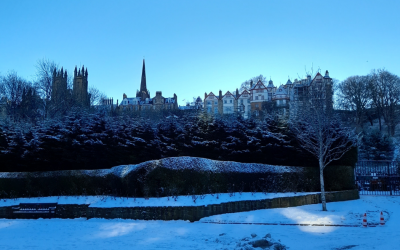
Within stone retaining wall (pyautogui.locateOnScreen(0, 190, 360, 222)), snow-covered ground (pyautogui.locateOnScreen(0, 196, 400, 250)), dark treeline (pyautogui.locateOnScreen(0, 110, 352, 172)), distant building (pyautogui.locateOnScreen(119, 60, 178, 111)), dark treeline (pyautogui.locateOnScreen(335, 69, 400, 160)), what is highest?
distant building (pyautogui.locateOnScreen(119, 60, 178, 111))

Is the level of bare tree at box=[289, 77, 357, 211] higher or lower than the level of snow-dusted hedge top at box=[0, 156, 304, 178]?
higher

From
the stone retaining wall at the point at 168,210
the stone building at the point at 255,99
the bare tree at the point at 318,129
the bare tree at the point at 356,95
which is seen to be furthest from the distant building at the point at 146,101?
the stone retaining wall at the point at 168,210

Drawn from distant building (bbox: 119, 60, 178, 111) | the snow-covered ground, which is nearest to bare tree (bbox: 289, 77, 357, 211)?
the snow-covered ground

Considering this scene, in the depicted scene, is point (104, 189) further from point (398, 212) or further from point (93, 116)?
point (398, 212)

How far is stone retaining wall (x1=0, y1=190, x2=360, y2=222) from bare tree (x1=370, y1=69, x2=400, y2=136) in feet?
144

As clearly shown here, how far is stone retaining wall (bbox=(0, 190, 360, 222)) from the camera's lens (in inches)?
513

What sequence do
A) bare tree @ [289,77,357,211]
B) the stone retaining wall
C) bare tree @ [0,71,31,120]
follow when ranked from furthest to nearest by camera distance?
bare tree @ [0,71,31,120] < bare tree @ [289,77,357,211] < the stone retaining wall

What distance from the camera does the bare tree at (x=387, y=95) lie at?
5275cm

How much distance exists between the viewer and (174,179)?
573 inches

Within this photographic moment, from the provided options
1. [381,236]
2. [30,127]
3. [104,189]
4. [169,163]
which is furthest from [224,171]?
[30,127]

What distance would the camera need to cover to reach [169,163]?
48.4ft

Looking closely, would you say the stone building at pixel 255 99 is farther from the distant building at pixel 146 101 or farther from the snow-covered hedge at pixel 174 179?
the snow-covered hedge at pixel 174 179

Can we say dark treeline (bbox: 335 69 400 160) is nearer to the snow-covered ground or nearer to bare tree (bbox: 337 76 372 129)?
bare tree (bbox: 337 76 372 129)

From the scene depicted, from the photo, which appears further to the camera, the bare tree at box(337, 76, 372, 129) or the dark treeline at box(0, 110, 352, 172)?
the bare tree at box(337, 76, 372, 129)
